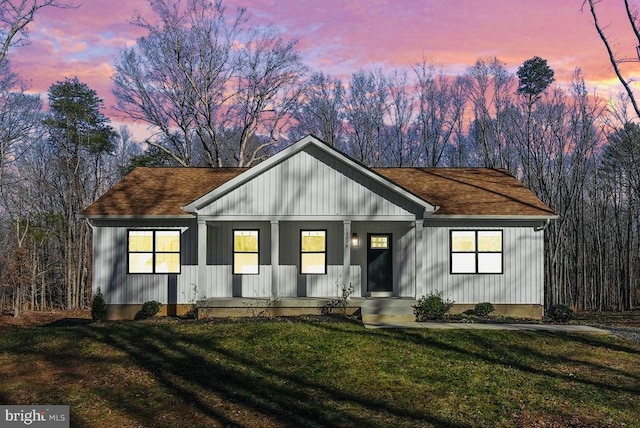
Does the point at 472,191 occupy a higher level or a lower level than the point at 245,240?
higher

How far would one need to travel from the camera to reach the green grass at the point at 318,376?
30.1ft

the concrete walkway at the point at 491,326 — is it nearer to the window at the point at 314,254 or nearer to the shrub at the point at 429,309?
the shrub at the point at 429,309

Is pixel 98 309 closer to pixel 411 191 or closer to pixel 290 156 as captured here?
pixel 290 156

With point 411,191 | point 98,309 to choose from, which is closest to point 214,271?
point 98,309

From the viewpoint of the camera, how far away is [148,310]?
59.9ft

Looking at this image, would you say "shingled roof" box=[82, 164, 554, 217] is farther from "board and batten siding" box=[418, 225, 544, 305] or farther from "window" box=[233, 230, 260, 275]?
"window" box=[233, 230, 260, 275]

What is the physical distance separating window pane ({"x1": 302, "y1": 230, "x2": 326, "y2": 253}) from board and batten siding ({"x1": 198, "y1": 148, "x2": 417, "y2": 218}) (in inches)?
71.6

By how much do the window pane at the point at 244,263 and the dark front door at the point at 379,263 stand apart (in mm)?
4202

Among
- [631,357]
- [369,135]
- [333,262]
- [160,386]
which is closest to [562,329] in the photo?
[631,357]

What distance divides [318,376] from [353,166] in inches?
330

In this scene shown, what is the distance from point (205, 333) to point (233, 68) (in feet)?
85.1

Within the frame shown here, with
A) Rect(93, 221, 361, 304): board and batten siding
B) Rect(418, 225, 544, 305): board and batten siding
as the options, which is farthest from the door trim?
Rect(418, 225, 544, 305): board and batten siding

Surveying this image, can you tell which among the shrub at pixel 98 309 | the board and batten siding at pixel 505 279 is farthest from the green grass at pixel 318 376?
the board and batten siding at pixel 505 279

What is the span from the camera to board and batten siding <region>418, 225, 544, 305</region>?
1928 centimetres
